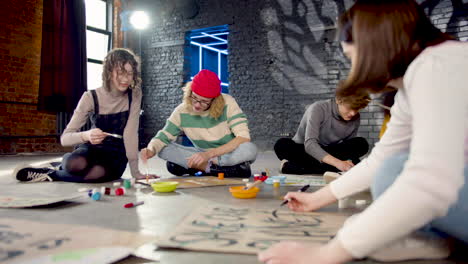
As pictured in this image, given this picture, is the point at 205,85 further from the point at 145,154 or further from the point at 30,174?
the point at 30,174

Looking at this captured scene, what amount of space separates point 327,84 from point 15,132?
481 cm

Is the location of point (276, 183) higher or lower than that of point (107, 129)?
lower

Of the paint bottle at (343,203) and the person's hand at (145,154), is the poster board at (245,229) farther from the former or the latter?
the person's hand at (145,154)

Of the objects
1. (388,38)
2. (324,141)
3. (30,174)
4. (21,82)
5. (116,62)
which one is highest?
(21,82)

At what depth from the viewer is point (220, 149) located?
2.67 metres

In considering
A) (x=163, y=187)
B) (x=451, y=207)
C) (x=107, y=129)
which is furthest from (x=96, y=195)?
(x=451, y=207)

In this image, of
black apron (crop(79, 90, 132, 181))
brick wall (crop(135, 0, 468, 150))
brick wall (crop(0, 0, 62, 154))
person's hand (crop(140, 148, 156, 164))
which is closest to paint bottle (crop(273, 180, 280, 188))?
person's hand (crop(140, 148, 156, 164))

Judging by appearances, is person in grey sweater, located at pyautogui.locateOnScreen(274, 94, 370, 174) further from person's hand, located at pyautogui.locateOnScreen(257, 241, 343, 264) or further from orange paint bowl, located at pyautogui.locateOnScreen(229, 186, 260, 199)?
person's hand, located at pyautogui.locateOnScreen(257, 241, 343, 264)

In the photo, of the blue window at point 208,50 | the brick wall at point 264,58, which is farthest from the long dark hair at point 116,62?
the blue window at point 208,50

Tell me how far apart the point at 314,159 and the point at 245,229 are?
2.15 meters

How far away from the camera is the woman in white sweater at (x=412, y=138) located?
611mm

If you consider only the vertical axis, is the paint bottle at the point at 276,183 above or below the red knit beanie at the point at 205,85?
below

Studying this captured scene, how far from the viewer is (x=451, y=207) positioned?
0.78 m

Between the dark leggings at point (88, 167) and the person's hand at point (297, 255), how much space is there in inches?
80.5
